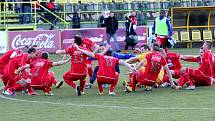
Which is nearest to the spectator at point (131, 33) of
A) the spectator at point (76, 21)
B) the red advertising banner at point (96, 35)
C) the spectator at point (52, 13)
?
the red advertising banner at point (96, 35)

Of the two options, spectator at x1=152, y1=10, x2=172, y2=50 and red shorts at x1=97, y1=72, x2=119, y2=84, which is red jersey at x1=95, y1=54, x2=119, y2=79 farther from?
spectator at x1=152, y1=10, x2=172, y2=50

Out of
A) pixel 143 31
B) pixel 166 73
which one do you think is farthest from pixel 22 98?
pixel 143 31

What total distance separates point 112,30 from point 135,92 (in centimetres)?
1552

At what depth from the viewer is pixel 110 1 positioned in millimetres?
47781

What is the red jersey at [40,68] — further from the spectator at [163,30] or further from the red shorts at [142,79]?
the spectator at [163,30]

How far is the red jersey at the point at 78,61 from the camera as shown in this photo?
17547mm

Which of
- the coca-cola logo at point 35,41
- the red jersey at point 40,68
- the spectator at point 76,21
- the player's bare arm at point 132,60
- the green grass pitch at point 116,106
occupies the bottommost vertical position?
the green grass pitch at point 116,106

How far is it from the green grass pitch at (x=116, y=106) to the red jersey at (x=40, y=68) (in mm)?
603

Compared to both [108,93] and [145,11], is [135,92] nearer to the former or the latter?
[108,93]

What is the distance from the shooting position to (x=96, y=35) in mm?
34312

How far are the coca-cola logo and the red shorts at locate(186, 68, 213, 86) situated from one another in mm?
15375

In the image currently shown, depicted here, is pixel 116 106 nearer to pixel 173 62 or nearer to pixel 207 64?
pixel 207 64

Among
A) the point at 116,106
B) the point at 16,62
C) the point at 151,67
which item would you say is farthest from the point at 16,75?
the point at 116,106

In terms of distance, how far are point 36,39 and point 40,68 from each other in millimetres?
15607
